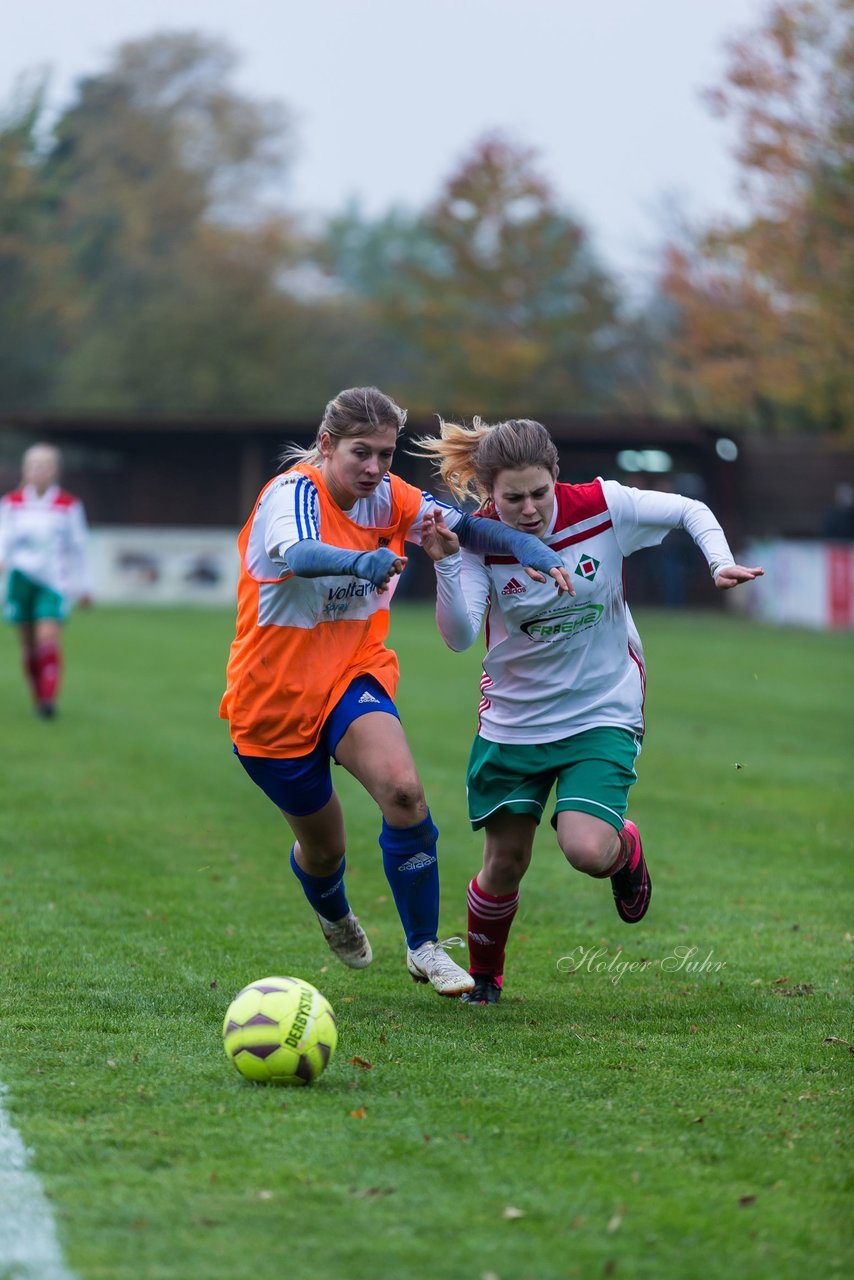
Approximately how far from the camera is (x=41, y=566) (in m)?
13.6

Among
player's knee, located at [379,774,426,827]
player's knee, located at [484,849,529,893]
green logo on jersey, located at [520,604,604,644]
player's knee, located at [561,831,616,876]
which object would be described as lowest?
player's knee, located at [484,849,529,893]

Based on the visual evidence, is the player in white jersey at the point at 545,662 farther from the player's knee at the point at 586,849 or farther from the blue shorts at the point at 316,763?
the blue shorts at the point at 316,763

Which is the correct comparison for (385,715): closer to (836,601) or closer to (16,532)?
(16,532)

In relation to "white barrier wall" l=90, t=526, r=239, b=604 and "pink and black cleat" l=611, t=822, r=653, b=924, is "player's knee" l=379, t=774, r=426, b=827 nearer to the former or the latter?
"pink and black cleat" l=611, t=822, r=653, b=924

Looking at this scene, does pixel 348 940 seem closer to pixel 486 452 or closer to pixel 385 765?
pixel 385 765

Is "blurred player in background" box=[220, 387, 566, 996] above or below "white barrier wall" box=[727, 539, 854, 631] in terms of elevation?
below

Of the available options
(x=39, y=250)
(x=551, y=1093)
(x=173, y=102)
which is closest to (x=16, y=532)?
(x=551, y=1093)

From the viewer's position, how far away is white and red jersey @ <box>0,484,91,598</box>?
44.6 ft

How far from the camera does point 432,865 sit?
17.7 ft

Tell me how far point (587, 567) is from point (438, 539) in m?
0.55

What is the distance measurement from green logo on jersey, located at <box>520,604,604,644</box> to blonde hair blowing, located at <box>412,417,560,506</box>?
0.44 metres

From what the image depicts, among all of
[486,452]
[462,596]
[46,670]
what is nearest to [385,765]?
[462,596]

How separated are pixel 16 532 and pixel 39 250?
3925cm

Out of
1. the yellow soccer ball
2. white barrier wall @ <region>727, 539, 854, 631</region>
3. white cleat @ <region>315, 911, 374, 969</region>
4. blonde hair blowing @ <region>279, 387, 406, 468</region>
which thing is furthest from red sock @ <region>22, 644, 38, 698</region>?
white barrier wall @ <region>727, 539, 854, 631</region>
